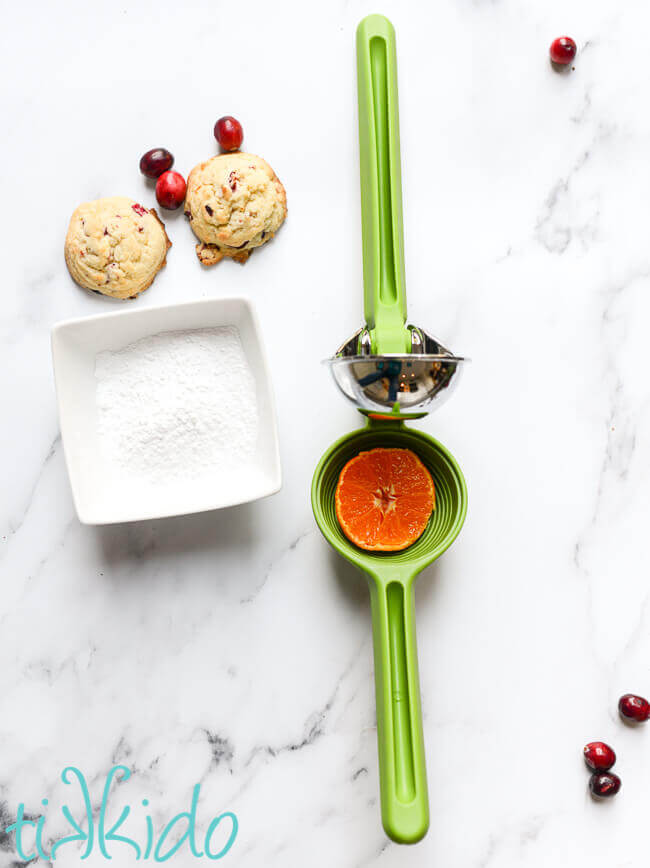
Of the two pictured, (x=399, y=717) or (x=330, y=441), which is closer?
(x=399, y=717)

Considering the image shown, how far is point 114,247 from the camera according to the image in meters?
1.00

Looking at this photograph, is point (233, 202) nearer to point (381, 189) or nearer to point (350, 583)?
point (381, 189)

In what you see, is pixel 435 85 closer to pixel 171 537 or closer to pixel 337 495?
pixel 337 495

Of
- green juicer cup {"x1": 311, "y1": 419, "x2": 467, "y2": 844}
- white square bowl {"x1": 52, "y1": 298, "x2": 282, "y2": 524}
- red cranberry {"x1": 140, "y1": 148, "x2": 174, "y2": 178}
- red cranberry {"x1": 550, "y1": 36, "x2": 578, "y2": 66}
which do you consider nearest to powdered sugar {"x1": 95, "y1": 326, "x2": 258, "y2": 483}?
white square bowl {"x1": 52, "y1": 298, "x2": 282, "y2": 524}

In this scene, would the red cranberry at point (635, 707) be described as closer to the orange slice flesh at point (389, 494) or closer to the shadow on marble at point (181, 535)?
the orange slice flesh at point (389, 494)

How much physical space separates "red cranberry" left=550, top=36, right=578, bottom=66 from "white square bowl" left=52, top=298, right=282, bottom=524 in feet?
1.91

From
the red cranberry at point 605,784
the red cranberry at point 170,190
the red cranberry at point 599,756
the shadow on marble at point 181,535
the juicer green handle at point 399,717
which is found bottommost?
the red cranberry at point 605,784

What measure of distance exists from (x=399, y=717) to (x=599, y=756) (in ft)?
1.01

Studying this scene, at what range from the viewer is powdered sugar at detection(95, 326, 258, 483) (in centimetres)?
97

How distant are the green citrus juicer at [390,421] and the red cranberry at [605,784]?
0.88 feet

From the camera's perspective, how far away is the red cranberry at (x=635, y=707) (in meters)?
1.02

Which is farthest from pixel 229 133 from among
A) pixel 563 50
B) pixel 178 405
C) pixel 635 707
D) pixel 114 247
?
pixel 635 707

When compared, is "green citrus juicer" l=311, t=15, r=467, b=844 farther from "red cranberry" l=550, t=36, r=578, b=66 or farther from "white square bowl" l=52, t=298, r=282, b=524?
"red cranberry" l=550, t=36, r=578, b=66

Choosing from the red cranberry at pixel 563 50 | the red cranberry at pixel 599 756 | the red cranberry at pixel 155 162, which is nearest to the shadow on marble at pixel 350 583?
the red cranberry at pixel 599 756
